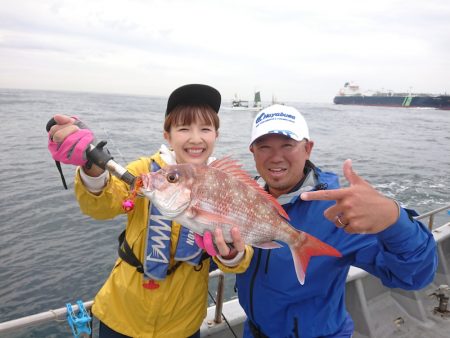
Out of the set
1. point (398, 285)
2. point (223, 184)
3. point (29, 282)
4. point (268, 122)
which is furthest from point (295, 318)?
point (29, 282)

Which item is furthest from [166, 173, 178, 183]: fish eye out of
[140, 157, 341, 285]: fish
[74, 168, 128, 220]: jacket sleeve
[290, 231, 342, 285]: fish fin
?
[290, 231, 342, 285]: fish fin

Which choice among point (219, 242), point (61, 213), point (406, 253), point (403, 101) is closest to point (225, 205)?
point (219, 242)

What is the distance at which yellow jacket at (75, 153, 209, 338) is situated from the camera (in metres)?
2.46

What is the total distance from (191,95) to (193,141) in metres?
0.39

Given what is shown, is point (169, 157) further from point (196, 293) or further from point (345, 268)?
point (345, 268)

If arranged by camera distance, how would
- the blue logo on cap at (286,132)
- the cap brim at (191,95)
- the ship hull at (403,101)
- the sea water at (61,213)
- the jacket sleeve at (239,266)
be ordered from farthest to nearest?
1. the ship hull at (403,101)
2. the sea water at (61,213)
3. the cap brim at (191,95)
4. the blue logo on cap at (286,132)
5. the jacket sleeve at (239,266)

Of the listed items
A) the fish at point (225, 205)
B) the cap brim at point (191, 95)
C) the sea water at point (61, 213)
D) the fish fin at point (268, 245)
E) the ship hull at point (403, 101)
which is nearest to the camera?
the fish at point (225, 205)

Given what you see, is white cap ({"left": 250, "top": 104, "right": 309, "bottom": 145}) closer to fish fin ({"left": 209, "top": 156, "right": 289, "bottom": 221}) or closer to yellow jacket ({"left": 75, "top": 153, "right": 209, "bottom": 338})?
fish fin ({"left": 209, "top": 156, "right": 289, "bottom": 221})

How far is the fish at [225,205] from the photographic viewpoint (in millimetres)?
2127

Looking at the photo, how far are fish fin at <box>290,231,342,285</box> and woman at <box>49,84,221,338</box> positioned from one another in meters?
0.72

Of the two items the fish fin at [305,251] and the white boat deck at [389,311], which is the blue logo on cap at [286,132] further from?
the white boat deck at [389,311]

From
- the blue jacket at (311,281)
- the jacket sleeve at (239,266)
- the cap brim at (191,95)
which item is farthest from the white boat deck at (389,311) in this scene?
the cap brim at (191,95)

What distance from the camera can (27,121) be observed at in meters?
35.5

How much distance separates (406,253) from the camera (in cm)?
196
